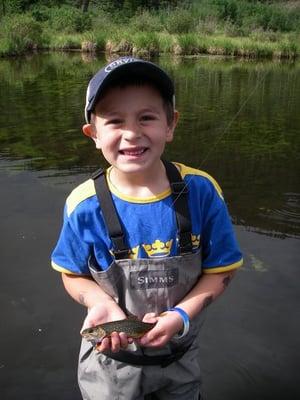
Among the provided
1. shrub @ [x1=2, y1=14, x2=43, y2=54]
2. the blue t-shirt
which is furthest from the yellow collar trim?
shrub @ [x1=2, y1=14, x2=43, y2=54]

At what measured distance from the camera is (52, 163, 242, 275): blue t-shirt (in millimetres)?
1967

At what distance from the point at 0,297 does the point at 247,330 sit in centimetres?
207

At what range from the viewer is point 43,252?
4.75 metres

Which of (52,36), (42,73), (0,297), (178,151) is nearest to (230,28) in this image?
(52,36)

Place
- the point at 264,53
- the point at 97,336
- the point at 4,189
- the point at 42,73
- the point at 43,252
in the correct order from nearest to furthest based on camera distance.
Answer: the point at 97,336 < the point at 43,252 < the point at 4,189 < the point at 42,73 < the point at 264,53

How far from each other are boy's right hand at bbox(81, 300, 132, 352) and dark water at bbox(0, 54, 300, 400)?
4.82 ft

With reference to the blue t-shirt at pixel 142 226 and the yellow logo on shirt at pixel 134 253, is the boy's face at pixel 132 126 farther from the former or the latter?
the yellow logo on shirt at pixel 134 253

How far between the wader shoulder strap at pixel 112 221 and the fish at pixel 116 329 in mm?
270

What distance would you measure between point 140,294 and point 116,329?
0.73ft

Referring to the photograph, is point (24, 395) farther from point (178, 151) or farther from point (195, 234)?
point (178, 151)

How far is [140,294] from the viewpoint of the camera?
2008 millimetres

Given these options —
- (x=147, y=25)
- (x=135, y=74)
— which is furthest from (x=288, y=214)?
(x=147, y=25)

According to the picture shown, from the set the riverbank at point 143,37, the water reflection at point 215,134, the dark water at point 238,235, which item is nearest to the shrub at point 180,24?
the riverbank at point 143,37

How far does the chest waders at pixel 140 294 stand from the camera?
6.46 ft
